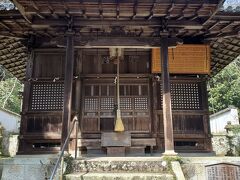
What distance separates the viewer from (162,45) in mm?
8938

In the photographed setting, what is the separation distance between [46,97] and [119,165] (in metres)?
5.18

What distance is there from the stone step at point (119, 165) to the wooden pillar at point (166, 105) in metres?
0.70

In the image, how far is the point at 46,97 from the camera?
10.9 m

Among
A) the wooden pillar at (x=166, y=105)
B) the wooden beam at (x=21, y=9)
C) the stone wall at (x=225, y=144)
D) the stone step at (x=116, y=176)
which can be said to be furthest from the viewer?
the stone wall at (x=225, y=144)

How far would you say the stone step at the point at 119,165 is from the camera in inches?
280

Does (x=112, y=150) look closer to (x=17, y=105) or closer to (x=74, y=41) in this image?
(x=74, y=41)

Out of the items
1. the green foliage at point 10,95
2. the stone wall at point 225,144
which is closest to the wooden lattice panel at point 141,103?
the stone wall at point 225,144

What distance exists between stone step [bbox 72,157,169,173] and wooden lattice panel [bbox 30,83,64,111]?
4.15m

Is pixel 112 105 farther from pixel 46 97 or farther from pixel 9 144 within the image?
pixel 9 144

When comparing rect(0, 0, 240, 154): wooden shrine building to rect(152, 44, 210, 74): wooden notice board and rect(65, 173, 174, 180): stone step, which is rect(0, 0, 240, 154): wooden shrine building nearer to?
rect(152, 44, 210, 74): wooden notice board

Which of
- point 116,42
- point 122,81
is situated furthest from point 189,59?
point 116,42

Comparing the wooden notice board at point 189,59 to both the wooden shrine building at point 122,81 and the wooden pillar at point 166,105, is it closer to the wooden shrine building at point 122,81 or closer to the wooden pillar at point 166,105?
the wooden shrine building at point 122,81

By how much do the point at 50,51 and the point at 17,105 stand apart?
884 inches

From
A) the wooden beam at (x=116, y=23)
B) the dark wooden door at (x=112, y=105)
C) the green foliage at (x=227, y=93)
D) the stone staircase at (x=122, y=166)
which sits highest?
the green foliage at (x=227, y=93)
